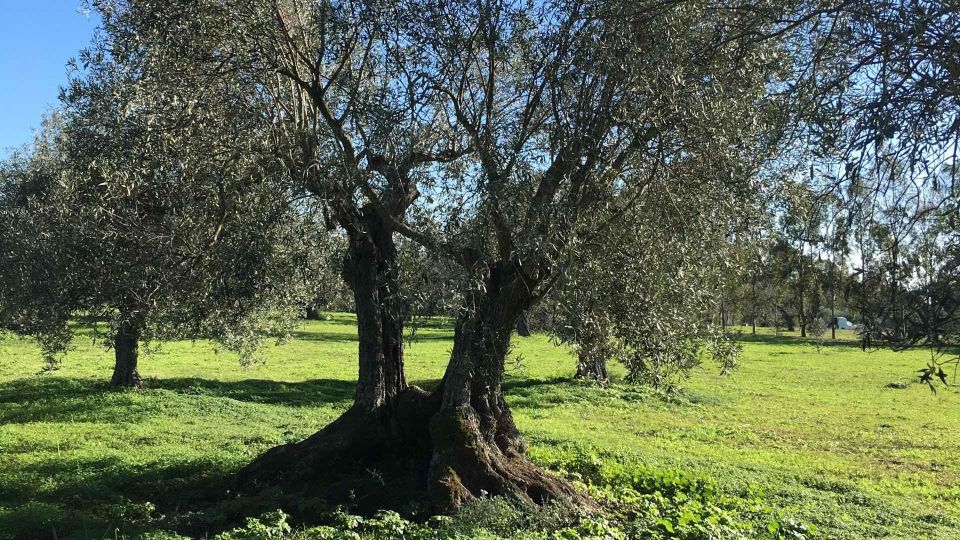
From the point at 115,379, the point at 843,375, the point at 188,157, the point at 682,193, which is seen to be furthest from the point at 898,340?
the point at 843,375

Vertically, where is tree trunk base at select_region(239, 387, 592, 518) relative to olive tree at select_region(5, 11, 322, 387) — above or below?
below

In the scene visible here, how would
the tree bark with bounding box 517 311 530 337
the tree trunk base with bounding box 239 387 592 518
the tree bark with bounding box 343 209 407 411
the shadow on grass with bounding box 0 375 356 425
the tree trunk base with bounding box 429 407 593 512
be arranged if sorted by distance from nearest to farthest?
1. the tree trunk base with bounding box 429 407 593 512
2. the tree trunk base with bounding box 239 387 592 518
3. the tree bark with bounding box 517 311 530 337
4. the tree bark with bounding box 343 209 407 411
5. the shadow on grass with bounding box 0 375 356 425

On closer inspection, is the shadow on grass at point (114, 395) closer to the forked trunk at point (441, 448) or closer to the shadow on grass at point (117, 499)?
the shadow on grass at point (117, 499)

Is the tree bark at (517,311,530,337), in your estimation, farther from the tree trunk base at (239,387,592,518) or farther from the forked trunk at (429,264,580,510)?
the tree trunk base at (239,387,592,518)

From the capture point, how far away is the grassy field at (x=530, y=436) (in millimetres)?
10234

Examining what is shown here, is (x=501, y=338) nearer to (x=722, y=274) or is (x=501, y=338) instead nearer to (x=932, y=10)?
(x=722, y=274)

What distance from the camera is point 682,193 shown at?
8.62 meters

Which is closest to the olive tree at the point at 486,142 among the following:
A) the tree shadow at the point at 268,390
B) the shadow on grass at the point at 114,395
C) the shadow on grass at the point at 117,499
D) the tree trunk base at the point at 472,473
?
the tree trunk base at the point at 472,473

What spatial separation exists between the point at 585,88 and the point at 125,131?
540 cm

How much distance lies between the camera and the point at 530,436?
15.4 m

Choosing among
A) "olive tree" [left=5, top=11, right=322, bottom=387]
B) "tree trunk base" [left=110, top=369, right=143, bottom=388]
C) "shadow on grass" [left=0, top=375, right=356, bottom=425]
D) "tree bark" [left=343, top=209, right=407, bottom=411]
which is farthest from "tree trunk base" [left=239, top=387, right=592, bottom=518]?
"tree trunk base" [left=110, top=369, right=143, bottom=388]

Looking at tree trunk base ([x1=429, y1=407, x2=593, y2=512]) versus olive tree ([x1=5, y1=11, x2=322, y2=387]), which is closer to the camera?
olive tree ([x1=5, y1=11, x2=322, y2=387])

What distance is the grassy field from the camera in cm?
1023

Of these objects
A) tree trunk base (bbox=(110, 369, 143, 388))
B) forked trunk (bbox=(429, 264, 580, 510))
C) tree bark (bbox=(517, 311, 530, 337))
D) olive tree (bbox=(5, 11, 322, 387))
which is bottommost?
tree trunk base (bbox=(110, 369, 143, 388))
